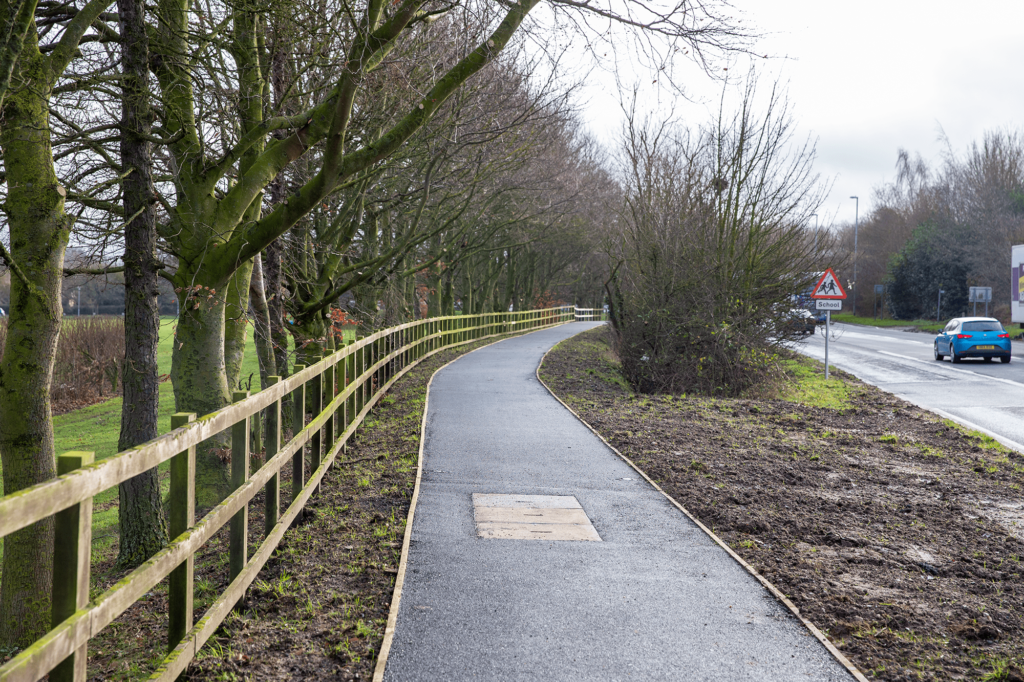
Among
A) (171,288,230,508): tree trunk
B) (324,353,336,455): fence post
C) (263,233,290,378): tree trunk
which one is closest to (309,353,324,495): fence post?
(324,353,336,455): fence post

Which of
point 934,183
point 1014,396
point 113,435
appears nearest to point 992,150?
point 934,183

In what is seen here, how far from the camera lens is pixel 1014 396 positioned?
17.8 m

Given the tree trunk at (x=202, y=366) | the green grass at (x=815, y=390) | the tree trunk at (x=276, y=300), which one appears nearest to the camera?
the tree trunk at (x=202, y=366)

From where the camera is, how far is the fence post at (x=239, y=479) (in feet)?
14.7

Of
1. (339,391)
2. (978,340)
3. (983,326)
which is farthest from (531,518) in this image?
(983,326)

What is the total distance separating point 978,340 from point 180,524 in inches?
1049

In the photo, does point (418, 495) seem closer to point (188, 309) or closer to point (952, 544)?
point (188, 309)

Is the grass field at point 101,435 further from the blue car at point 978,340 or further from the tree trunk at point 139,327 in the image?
the blue car at point 978,340

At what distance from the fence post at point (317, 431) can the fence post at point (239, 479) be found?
2535 millimetres

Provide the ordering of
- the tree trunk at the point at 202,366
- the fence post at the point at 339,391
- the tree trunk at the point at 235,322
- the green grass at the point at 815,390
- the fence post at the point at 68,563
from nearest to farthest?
→ the fence post at the point at 68,563 → the fence post at the point at 339,391 → the tree trunk at the point at 202,366 → the tree trunk at the point at 235,322 → the green grass at the point at 815,390

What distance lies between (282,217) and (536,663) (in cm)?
522

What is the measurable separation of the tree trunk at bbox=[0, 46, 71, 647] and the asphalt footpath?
3.11m

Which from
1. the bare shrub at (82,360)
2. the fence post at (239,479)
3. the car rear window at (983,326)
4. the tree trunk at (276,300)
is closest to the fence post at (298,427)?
the fence post at (239,479)


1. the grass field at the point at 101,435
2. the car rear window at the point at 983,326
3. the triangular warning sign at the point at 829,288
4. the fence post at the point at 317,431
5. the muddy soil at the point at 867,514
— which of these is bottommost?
the grass field at the point at 101,435
